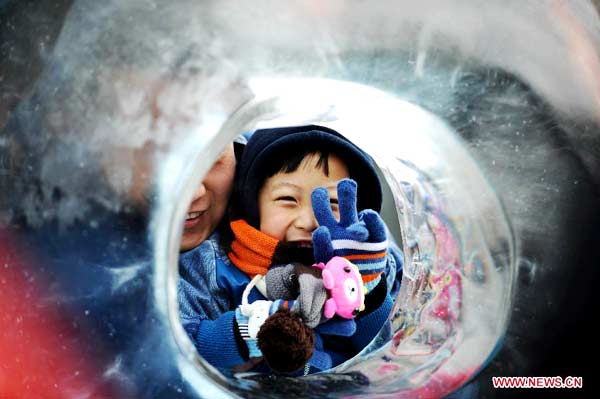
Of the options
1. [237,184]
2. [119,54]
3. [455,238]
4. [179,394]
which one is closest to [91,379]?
[179,394]

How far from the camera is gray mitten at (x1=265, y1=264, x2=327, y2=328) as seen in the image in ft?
3.19

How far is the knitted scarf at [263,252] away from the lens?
3.54 ft

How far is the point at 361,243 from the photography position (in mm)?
1059

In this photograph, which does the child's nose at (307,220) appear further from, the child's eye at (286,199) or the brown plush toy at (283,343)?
the brown plush toy at (283,343)

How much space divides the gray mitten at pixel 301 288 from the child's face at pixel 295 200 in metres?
0.07

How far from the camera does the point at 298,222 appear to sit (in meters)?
1.09

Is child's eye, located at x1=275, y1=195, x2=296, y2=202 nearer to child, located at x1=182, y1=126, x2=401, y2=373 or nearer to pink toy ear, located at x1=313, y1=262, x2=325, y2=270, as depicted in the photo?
child, located at x1=182, y1=126, x2=401, y2=373

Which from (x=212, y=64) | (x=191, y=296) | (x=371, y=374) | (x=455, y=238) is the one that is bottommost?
(x=191, y=296)

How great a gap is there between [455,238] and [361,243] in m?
0.29

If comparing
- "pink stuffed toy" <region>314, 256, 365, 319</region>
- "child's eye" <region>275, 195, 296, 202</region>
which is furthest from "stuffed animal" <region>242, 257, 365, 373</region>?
"child's eye" <region>275, 195, 296, 202</region>

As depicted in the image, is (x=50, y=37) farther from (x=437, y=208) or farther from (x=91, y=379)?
(x=437, y=208)

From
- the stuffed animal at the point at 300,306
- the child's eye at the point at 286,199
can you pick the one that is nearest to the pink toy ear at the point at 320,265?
the stuffed animal at the point at 300,306

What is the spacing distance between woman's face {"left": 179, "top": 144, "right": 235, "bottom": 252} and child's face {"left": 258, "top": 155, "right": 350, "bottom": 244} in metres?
0.09

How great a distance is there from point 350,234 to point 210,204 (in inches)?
9.5
